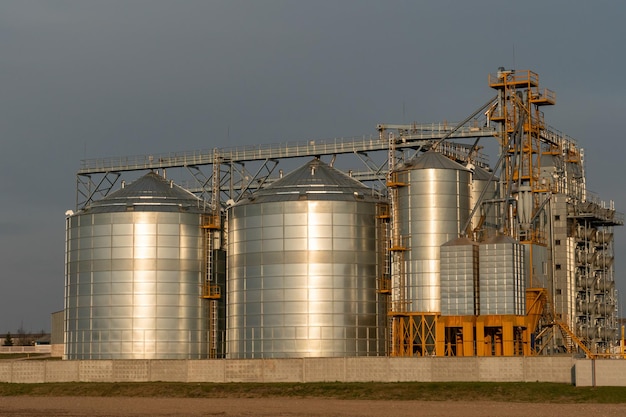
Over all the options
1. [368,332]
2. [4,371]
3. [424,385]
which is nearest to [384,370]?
[424,385]

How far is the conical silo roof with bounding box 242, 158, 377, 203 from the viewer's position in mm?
99750

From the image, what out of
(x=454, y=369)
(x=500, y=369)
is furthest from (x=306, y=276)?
(x=500, y=369)

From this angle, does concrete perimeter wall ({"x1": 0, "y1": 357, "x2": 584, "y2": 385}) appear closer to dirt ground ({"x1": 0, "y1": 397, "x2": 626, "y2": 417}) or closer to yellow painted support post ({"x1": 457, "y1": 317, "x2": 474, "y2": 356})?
dirt ground ({"x1": 0, "y1": 397, "x2": 626, "y2": 417})

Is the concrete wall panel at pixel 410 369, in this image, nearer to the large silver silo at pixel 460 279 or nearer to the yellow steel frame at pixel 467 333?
the yellow steel frame at pixel 467 333

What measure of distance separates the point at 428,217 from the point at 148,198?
27.7 metres

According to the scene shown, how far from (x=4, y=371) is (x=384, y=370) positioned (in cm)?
3362

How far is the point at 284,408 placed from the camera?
72812 millimetres

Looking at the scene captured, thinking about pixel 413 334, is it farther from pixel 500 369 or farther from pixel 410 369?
pixel 500 369

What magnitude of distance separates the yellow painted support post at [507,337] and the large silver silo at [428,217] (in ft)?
23.1

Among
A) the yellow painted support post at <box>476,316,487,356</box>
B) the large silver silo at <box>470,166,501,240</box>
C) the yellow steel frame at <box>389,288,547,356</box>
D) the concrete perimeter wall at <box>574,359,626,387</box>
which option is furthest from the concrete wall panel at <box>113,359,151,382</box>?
the concrete perimeter wall at <box>574,359,626,387</box>

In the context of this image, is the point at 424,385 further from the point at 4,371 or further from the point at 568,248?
the point at 4,371

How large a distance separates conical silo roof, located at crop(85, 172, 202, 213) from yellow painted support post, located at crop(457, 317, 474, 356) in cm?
3082

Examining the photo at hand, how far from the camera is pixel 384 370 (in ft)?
275

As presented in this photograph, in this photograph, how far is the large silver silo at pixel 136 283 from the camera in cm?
10369
